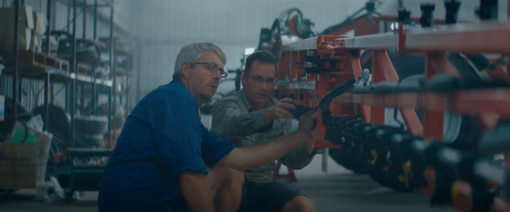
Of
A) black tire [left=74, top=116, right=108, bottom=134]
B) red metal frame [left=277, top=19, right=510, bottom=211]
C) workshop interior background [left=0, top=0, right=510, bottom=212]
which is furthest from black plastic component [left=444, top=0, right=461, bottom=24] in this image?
black tire [left=74, top=116, right=108, bottom=134]

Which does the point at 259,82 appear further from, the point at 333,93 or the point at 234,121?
the point at 333,93

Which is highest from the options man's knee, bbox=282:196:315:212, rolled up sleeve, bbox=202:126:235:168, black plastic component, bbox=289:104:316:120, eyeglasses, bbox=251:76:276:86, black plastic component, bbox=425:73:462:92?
eyeglasses, bbox=251:76:276:86

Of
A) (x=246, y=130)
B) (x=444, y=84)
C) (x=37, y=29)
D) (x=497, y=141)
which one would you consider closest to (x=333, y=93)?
(x=246, y=130)

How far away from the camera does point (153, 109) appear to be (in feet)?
Result: 5.52

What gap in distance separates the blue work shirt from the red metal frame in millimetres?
602

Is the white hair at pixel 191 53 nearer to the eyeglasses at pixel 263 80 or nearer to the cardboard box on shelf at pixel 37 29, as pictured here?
the eyeglasses at pixel 263 80

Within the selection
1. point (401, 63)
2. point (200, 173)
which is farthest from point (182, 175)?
point (401, 63)

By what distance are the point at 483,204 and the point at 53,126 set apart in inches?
212

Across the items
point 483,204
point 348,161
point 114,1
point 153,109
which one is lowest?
point 348,161

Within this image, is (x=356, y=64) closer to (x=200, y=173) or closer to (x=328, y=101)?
(x=328, y=101)

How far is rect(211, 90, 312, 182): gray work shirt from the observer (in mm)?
2203

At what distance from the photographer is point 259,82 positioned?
2.50m

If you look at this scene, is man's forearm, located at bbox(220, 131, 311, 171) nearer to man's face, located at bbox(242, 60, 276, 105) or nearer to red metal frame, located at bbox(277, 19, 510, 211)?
red metal frame, located at bbox(277, 19, 510, 211)

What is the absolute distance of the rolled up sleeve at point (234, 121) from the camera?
215cm
